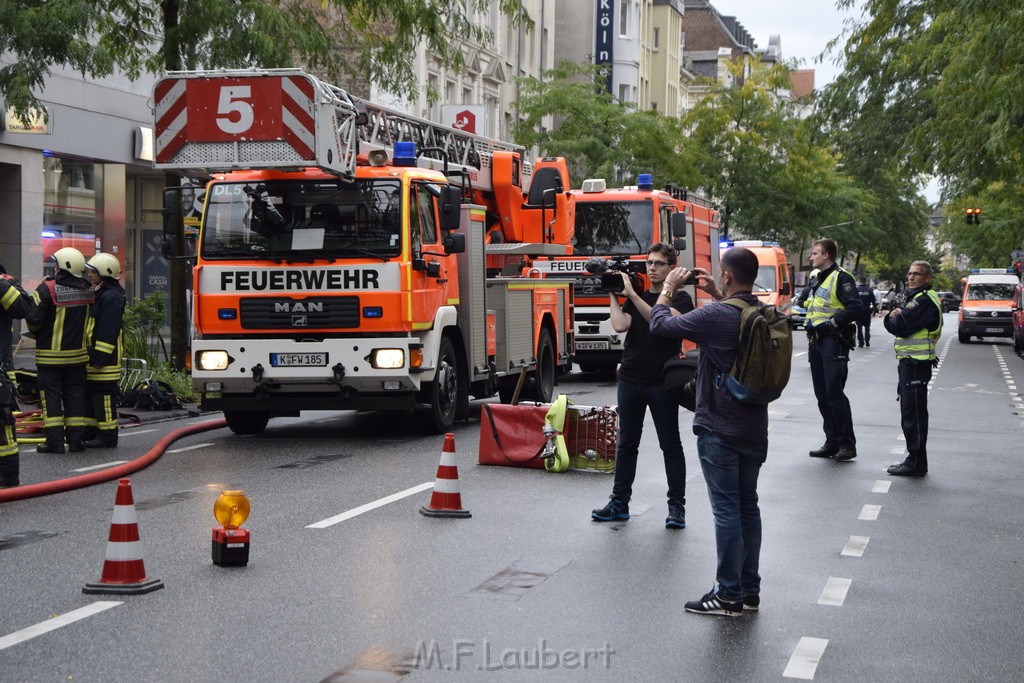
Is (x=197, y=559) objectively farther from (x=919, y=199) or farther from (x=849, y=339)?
(x=919, y=199)

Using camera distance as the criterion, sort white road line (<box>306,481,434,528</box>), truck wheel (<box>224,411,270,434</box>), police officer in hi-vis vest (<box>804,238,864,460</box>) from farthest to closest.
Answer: truck wheel (<box>224,411,270,434</box>) < police officer in hi-vis vest (<box>804,238,864,460</box>) < white road line (<box>306,481,434,528</box>)

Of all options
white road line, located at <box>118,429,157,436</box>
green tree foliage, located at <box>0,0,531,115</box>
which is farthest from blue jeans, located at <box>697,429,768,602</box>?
green tree foliage, located at <box>0,0,531,115</box>

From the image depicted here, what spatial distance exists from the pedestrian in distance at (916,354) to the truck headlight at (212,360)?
6067 millimetres

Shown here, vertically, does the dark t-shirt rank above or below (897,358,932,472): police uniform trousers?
above

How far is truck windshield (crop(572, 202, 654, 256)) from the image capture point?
23656mm

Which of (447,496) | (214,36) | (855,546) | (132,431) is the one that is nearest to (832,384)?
(855,546)

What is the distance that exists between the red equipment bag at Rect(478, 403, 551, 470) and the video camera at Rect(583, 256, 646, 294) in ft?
9.31

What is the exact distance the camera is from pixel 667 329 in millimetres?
7043

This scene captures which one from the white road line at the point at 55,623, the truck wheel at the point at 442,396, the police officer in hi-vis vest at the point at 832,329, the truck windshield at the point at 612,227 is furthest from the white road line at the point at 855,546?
the truck windshield at the point at 612,227

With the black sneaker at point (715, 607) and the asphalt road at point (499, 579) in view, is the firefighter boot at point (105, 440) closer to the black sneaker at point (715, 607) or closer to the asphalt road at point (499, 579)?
the asphalt road at point (499, 579)

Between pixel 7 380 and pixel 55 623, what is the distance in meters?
4.26

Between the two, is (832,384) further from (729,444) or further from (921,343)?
(729,444)

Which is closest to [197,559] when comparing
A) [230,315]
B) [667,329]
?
[667,329]

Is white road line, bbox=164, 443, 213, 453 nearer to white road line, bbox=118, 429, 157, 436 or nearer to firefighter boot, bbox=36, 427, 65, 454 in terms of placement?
firefighter boot, bbox=36, 427, 65, 454
